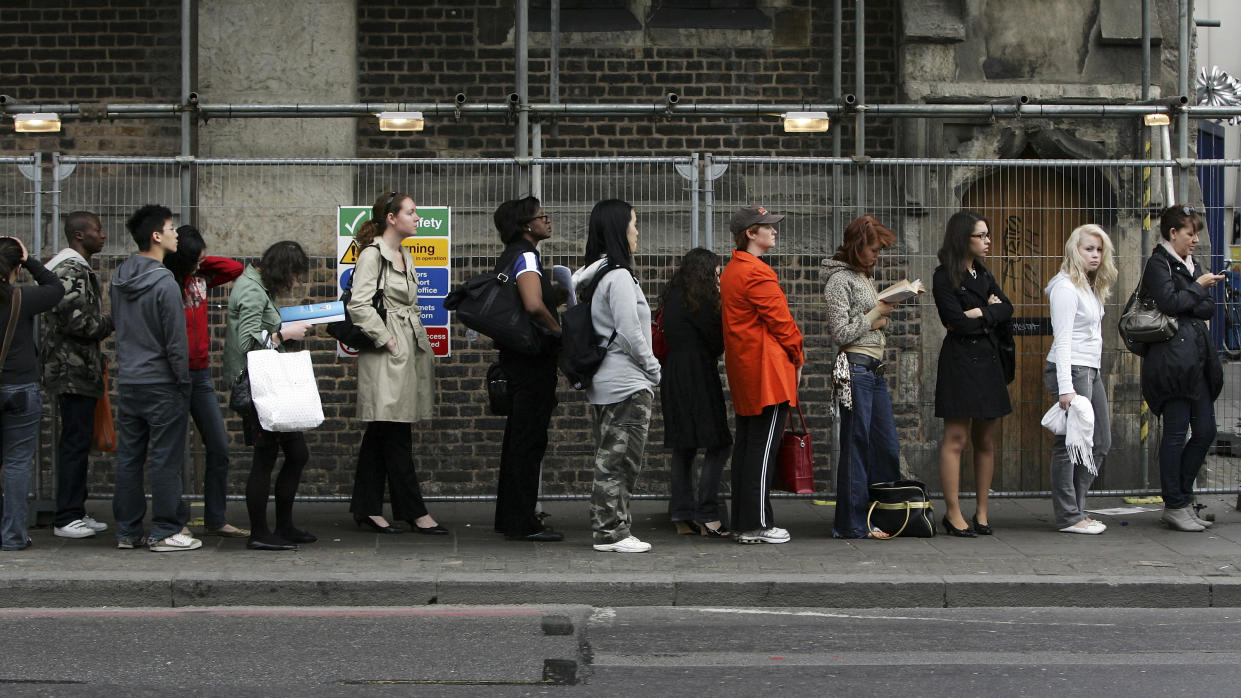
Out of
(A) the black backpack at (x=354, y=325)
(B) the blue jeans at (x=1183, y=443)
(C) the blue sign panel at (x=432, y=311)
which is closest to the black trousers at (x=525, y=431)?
(A) the black backpack at (x=354, y=325)

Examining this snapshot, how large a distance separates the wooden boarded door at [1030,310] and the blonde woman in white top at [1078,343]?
641 millimetres

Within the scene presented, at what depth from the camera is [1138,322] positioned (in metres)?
A: 8.83

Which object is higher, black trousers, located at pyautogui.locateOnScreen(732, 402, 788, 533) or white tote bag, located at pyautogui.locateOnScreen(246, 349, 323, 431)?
white tote bag, located at pyautogui.locateOnScreen(246, 349, 323, 431)

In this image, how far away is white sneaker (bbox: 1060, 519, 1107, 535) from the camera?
8.75 meters

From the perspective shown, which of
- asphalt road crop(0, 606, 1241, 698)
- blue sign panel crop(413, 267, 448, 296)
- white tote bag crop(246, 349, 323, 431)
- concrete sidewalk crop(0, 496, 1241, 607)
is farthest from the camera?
blue sign panel crop(413, 267, 448, 296)

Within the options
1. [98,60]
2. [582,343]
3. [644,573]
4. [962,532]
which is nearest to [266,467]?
[582,343]

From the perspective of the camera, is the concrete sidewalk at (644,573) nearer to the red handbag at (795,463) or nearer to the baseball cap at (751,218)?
the red handbag at (795,463)

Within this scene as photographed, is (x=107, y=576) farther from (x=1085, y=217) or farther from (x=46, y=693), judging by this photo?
(x=1085, y=217)

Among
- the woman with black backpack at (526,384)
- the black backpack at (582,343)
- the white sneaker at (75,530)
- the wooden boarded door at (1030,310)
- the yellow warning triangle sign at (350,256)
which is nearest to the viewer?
the black backpack at (582,343)

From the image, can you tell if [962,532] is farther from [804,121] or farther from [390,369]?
[390,369]

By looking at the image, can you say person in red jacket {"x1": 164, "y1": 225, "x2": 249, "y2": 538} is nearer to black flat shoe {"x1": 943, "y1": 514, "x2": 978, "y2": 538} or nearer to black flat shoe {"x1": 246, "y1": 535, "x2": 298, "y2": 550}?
black flat shoe {"x1": 246, "y1": 535, "x2": 298, "y2": 550}

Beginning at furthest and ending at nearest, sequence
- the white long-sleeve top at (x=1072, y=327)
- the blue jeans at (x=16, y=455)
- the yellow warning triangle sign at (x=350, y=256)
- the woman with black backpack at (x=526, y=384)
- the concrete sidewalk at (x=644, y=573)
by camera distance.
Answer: the yellow warning triangle sign at (x=350, y=256) → the white long-sleeve top at (x=1072, y=327) → the woman with black backpack at (x=526, y=384) → the blue jeans at (x=16, y=455) → the concrete sidewalk at (x=644, y=573)

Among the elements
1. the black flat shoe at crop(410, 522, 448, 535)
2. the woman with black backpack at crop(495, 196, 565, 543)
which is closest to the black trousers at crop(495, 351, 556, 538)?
the woman with black backpack at crop(495, 196, 565, 543)

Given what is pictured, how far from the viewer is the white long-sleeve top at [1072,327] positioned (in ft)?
28.6
